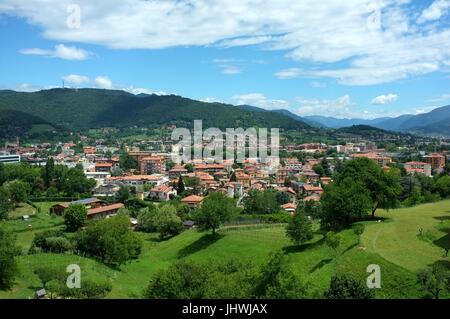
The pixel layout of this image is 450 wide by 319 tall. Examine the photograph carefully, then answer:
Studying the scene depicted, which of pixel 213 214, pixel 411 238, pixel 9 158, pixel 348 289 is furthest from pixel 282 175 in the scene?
pixel 9 158

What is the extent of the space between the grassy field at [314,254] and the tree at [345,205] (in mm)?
1234

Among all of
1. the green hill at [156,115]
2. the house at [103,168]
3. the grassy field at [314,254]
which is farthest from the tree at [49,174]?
the green hill at [156,115]

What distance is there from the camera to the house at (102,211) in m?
43.0

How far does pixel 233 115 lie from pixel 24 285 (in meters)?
158

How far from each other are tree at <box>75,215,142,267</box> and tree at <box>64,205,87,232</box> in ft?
30.3

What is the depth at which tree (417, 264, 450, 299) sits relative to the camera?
14.7 meters

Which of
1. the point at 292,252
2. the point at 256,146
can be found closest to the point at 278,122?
the point at 256,146

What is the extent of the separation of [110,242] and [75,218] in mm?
13082

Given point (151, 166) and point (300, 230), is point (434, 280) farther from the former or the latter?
point (151, 166)

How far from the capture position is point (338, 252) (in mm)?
21234

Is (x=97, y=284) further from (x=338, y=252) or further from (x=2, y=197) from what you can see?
(x=2, y=197)

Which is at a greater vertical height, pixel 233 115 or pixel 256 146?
pixel 233 115

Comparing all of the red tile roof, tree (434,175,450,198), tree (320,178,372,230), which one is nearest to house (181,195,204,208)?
the red tile roof

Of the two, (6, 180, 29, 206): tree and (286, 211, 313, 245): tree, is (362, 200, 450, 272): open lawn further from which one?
(6, 180, 29, 206): tree
